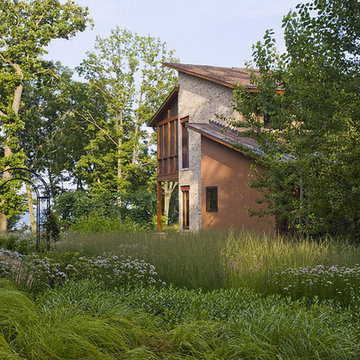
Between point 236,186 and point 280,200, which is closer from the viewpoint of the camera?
point 280,200

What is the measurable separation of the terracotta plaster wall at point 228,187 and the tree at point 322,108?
4242 millimetres

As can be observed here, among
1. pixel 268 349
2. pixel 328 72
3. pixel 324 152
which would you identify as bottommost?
pixel 268 349

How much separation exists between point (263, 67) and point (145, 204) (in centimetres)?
1466

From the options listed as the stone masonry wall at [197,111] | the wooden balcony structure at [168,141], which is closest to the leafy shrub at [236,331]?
the stone masonry wall at [197,111]

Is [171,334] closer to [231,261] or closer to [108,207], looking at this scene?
[231,261]

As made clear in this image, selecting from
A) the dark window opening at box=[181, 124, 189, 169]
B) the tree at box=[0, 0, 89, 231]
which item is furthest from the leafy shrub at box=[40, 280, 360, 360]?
the tree at box=[0, 0, 89, 231]

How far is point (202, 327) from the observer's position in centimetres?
439

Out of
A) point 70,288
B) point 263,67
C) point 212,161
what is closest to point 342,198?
point 263,67

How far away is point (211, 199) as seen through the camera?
18719 millimetres

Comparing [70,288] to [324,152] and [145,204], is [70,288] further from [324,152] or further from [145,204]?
[145,204]

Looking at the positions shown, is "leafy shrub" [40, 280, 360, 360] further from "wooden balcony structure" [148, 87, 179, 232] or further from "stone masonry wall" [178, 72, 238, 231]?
"wooden balcony structure" [148, 87, 179, 232]

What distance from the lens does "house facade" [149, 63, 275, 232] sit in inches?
647

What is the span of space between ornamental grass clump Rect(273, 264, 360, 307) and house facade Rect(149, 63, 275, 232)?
7388 mm

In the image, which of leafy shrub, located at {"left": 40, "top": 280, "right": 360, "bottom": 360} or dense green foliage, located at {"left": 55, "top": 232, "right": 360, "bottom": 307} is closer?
leafy shrub, located at {"left": 40, "top": 280, "right": 360, "bottom": 360}
